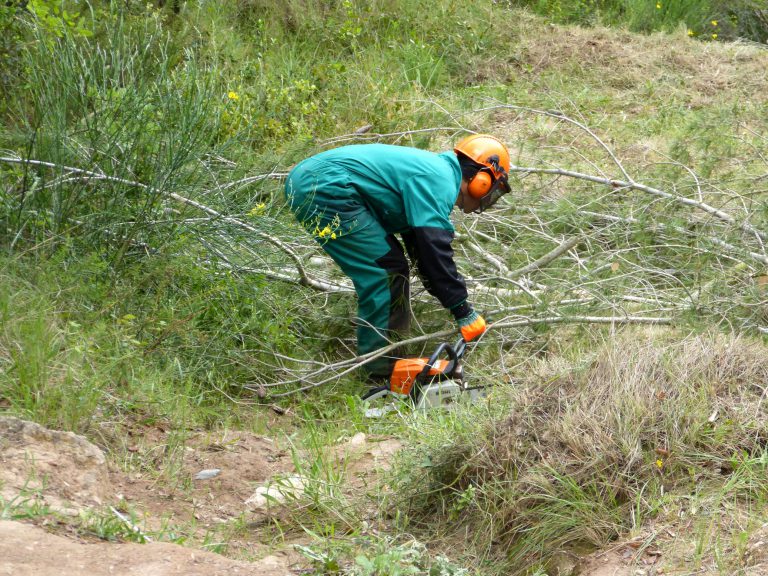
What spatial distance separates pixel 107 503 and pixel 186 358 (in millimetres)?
1670

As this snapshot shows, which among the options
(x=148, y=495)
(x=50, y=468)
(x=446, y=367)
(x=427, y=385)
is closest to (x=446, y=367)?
(x=446, y=367)

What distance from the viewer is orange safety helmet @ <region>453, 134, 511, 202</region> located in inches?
207

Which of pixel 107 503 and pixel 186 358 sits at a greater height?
pixel 107 503

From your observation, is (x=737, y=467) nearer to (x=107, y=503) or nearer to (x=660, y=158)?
(x=107, y=503)

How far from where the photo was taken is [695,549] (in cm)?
285

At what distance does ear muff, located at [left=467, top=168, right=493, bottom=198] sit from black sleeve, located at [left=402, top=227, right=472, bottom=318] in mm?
419

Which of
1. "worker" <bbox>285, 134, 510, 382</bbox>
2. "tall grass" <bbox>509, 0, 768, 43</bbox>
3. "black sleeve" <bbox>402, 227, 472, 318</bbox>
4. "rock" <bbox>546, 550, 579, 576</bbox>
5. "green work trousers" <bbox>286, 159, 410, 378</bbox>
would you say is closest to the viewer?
"rock" <bbox>546, 550, 579, 576</bbox>

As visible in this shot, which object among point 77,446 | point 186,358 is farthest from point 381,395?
point 77,446

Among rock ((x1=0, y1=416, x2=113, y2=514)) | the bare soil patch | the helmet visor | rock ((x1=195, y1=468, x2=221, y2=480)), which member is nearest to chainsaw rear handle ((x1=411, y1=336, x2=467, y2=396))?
the helmet visor

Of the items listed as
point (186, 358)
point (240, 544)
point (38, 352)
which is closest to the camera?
point (240, 544)

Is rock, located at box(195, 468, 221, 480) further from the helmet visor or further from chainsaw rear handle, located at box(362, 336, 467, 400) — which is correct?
the helmet visor

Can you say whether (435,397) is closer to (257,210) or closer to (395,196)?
(395,196)

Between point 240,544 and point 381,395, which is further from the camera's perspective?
point 381,395

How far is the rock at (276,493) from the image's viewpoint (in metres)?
3.52
